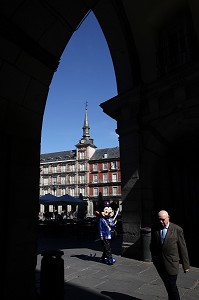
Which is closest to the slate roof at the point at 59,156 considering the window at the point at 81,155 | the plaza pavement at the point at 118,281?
the window at the point at 81,155

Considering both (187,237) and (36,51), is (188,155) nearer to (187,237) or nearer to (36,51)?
(187,237)

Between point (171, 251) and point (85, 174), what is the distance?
5581 cm

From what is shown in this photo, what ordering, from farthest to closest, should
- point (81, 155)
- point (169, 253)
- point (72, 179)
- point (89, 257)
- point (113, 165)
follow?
point (81, 155) → point (72, 179) → point (113, 165) → point (89, 257) → point (169, 253)

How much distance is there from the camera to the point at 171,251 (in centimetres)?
366

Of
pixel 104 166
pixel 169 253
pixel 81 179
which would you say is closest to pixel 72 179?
pixel 81 179

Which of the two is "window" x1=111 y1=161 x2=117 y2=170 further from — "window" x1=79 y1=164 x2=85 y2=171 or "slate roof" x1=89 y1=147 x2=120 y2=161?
"window" x1=79 y1=164 x2=85 y2=171

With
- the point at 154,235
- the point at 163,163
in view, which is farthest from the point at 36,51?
the point at 163,163

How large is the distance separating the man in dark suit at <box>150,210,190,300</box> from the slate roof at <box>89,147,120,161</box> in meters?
52.2

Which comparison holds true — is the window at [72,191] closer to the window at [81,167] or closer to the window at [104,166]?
the window at [81,167]

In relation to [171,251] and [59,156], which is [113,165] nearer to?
[59,156]

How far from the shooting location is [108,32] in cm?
895

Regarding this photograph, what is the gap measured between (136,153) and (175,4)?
495 centimetres

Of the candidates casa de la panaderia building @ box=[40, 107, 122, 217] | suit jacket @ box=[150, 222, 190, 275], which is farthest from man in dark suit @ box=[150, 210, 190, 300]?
casa de la panaderia building @ box=[40, 107, 122, 217]

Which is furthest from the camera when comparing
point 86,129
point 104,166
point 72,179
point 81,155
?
point 86,129
